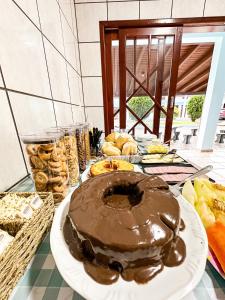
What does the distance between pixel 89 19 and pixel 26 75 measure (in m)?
1.28

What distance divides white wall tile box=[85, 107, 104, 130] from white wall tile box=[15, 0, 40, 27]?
100 cm

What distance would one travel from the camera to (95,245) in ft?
0.80

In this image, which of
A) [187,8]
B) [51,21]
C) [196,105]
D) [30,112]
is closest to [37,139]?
[30,112]

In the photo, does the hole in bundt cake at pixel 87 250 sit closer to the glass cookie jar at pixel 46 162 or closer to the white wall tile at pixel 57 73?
the glass cookie jar at pixel 46 162

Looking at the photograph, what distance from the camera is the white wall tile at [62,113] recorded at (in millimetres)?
861

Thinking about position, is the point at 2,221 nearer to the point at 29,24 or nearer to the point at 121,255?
the point at 121,255

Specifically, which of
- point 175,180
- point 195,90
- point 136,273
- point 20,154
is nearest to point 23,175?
point 20,154

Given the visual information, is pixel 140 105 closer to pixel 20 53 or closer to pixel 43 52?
pixel 43 52

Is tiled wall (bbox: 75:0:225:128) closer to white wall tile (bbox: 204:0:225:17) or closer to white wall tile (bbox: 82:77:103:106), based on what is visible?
white wall tile (bbox: 204:0:225:17)

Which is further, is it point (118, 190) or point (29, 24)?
point (29, 24)

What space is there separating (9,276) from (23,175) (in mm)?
363

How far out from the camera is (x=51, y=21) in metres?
0.81

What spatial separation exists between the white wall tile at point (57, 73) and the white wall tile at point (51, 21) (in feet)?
0.18

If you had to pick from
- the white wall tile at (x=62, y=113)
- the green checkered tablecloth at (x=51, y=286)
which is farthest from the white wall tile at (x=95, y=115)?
the green checkered tablecloth at (x=51, y=286)
